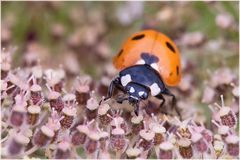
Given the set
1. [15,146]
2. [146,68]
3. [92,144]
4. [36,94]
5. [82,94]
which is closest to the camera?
[15,146]

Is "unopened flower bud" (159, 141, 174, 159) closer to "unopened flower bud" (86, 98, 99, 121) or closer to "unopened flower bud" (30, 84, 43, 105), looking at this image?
"unopened flower bud" (86, 98, 99, 121)

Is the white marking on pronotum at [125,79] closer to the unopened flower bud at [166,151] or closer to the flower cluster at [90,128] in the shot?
the flower cluster at [90,128]

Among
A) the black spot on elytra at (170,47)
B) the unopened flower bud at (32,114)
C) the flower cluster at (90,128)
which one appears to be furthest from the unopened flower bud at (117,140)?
the black spot on elytra at (170,47)

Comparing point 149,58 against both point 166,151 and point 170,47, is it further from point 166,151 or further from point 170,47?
point 166,151

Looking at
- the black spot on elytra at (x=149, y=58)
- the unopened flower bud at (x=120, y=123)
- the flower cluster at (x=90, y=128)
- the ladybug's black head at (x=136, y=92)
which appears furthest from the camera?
the black spot on elytra at (x=149, y=58)

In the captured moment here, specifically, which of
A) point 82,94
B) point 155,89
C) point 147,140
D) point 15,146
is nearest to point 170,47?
point 155,89

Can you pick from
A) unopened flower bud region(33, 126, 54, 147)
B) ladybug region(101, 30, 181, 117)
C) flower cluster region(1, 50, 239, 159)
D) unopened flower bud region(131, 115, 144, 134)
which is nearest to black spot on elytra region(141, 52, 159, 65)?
ladybug region(101, 30, 181, 117)

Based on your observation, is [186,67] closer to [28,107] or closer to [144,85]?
[144,85]
